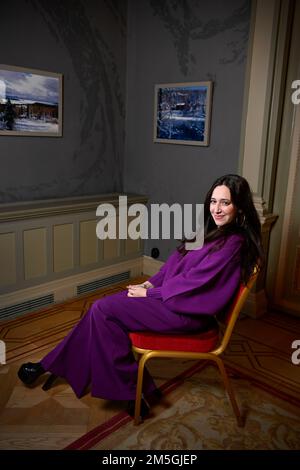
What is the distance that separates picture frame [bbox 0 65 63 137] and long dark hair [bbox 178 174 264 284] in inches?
75.5

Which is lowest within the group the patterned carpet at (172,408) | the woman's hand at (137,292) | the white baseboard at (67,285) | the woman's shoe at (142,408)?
the patterned carpet at (172,408)

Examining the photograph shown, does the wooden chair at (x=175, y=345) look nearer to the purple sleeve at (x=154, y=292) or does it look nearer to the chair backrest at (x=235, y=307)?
the chair backrest at (x=235, y=307)

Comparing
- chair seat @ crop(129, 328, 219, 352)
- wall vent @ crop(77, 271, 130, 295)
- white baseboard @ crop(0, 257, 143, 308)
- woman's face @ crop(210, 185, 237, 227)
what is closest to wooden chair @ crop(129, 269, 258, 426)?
chair seat @ crop(129, 328, 219, 352)

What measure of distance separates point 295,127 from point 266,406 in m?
2.03

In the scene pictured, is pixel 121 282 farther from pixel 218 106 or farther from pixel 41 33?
pixel 41 33

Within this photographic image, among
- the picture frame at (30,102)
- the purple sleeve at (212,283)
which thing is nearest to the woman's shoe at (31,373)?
the purple sleeve at (212,283)

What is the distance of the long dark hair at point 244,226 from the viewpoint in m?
1.90

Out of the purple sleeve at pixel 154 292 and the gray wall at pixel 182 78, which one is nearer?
the purple sleeve at pixel 154 292

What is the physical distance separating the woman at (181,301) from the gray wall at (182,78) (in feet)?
5.17

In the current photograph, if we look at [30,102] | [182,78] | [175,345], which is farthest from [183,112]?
Answer: [175,345]

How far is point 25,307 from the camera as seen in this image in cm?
328

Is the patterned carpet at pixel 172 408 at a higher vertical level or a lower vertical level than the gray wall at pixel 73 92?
lower

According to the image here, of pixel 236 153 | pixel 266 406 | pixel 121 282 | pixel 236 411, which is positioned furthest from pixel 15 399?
pixel 236 153

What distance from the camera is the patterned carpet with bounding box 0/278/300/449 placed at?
195cm
